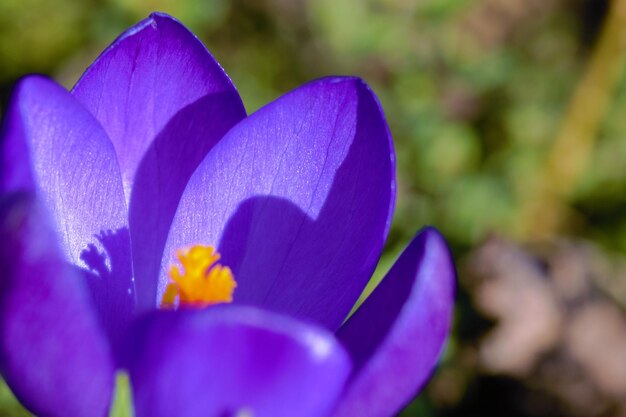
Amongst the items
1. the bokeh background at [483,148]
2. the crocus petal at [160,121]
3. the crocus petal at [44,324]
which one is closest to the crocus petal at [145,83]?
the crocus petal at [160,121]

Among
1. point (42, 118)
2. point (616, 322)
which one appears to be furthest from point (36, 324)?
point (616, 322)

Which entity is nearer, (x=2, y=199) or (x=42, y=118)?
(x=2, y=199)

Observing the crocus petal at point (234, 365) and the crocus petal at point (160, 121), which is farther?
the crocus petal at point (160, 121)

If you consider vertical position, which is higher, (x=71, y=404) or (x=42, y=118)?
(x=42, y=118)

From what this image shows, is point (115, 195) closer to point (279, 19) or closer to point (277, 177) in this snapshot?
point (277, 177)

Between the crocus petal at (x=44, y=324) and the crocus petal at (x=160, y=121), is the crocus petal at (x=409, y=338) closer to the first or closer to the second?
the crocus petal at (x=44, y=324)

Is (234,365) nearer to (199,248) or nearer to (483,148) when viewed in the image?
(199,248)
